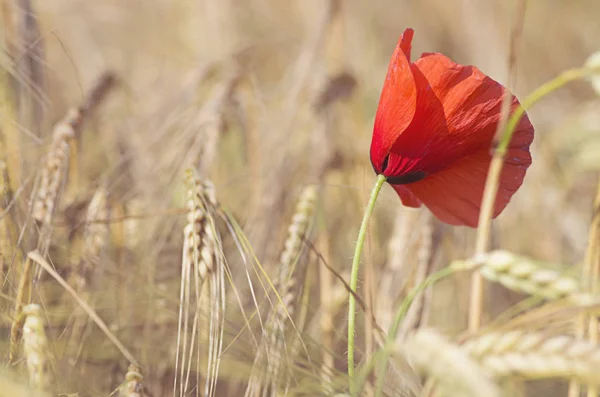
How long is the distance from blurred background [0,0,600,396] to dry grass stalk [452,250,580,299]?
0.16 metres

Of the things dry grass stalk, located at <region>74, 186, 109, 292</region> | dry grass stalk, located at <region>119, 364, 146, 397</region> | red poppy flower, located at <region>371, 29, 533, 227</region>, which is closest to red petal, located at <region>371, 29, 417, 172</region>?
red poppy flower, located at <region>371, 29, 533, 227</region>

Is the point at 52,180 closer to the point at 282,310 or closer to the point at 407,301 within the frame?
the point at 282,310

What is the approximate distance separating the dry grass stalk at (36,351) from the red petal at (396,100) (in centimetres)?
30

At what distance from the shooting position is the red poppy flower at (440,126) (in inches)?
20.7

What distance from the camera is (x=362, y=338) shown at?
3.36 feet

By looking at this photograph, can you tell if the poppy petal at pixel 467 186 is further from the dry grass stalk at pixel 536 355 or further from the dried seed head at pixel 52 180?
the dried seed head at pixel 52 180

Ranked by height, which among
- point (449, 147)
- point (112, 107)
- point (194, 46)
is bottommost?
point (449, 147)

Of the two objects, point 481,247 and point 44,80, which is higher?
point 44,80

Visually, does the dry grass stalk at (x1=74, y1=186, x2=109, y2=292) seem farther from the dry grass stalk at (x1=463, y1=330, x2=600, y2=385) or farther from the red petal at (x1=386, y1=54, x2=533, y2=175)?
the dry grass stalk at (x1=463, y1=330, x2=600, y2=385)

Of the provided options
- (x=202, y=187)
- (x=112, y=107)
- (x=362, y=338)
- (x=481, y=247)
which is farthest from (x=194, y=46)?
(x=481, y=247)

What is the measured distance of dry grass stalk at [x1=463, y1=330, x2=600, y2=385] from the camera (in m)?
0.32

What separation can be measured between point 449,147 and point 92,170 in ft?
2.98

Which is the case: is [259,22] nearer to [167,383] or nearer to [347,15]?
[347,15]

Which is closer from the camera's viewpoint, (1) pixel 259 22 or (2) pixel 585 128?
(2) pixel 585 128
